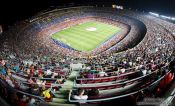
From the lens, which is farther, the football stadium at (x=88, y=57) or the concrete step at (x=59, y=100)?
the football stadium at (x=88, y=57)

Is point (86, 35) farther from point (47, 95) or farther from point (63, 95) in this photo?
point (47, 95)

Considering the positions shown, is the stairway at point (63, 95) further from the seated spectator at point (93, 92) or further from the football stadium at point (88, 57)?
the seated spectator at point (93, 92)

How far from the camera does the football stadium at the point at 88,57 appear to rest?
12.5 meters

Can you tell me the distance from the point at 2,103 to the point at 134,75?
8051 millimetres

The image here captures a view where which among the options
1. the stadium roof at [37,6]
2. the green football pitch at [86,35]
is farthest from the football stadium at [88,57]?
the stadium roof at [37,6]

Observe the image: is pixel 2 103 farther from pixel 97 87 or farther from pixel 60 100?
pixel 97 87

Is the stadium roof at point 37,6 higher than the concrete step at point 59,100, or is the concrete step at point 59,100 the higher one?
the stadium roof at point 37,6

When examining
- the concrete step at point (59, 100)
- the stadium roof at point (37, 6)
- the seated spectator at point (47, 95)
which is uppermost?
the stadium roof at point (37, 6)

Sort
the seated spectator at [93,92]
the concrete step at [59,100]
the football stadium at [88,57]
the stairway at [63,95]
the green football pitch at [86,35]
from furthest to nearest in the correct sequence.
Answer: the green football pitch at [86,35]
the football stadium at [88,57]
the seated spectator at [93,92]
the concrete step at [59,100]
the stairway at [63,95]

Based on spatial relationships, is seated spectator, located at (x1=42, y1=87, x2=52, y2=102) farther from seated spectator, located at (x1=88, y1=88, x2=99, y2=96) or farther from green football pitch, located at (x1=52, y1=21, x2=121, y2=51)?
green football pitch, located at (x1=52, y1=21, x2=121, y2=51)

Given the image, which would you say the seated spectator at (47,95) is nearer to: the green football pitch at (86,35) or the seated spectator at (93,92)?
the seated spectator at (93,92)

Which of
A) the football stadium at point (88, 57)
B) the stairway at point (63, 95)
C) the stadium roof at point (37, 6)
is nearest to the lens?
the stairway at point (63, 95)

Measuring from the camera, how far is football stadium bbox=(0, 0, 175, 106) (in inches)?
491

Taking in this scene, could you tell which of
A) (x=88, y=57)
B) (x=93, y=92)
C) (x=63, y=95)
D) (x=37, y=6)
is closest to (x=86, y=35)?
(x=88, y=57)
